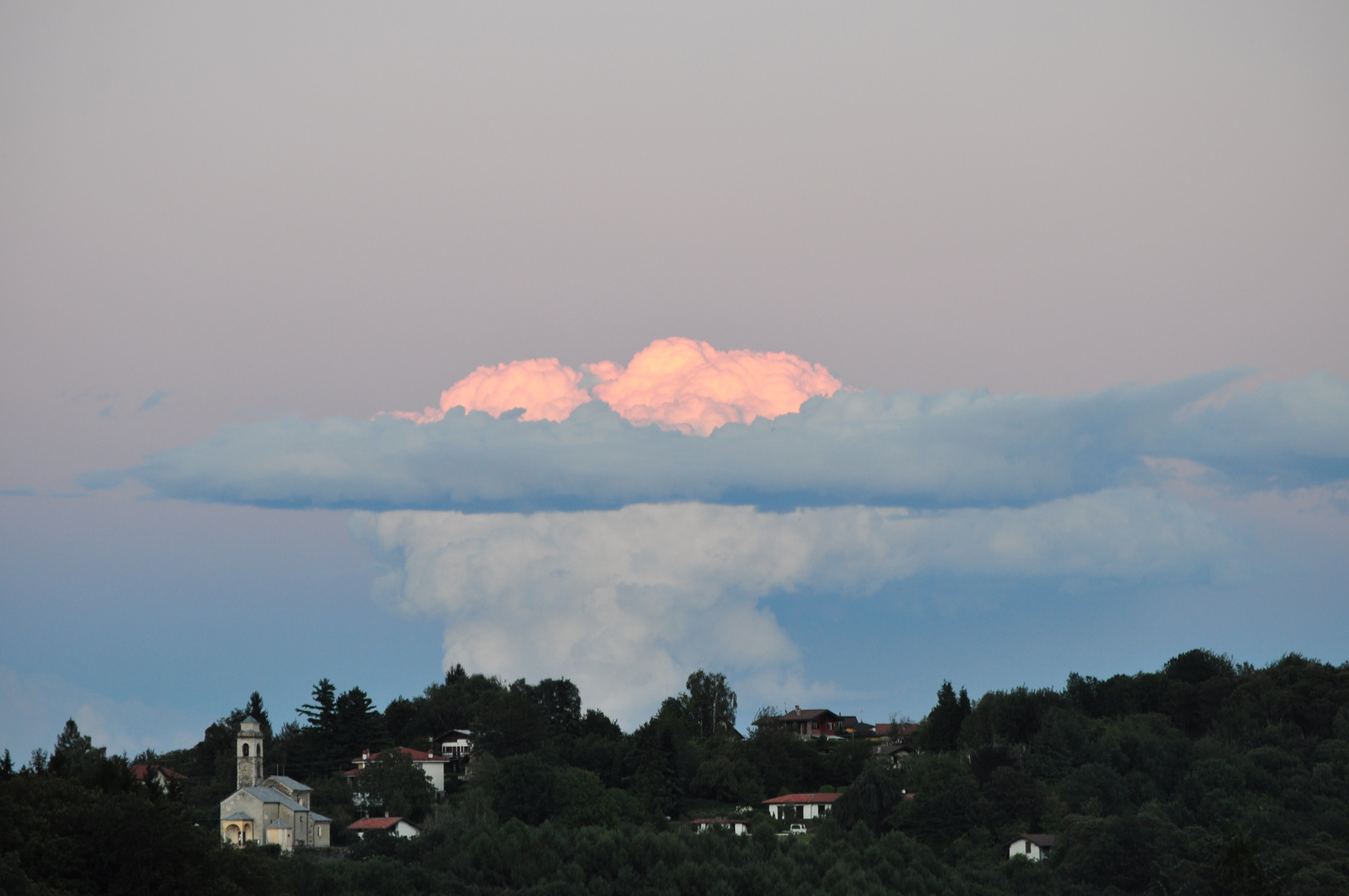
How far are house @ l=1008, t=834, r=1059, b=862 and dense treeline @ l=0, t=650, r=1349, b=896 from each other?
969mm

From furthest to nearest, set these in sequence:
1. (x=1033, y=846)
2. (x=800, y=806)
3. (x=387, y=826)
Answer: (x=800, y=806) → (x=387, y=826) → (x=1033, y=846)

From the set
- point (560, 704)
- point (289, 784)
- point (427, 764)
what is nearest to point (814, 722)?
Answer: point (560, 704)

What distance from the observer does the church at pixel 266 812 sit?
66.1 metres

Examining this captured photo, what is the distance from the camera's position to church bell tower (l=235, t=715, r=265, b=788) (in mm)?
68938

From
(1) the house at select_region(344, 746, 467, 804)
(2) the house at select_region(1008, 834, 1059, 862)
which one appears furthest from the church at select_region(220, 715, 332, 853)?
(2) the house at select_region(1008, 834, 1059, 862)

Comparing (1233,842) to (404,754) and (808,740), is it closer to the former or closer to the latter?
(404,754)

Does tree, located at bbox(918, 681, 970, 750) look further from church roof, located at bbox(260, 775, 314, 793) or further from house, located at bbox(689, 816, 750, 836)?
church roof, located at bbox(260, 775, 314, 793)

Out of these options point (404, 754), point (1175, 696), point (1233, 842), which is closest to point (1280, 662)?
point (1175, 696)

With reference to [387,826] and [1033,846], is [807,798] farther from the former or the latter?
[387,826]

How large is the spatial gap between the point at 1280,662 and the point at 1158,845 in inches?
1654

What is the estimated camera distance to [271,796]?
66.9 metres

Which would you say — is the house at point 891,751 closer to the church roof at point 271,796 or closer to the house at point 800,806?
the house at point 800,806

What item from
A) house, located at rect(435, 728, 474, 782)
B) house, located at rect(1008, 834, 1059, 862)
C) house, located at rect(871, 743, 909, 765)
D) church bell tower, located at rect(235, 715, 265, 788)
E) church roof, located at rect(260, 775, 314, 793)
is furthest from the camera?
house, located at rect(871, 743, 909, 765)

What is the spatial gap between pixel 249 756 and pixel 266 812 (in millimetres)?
4025
